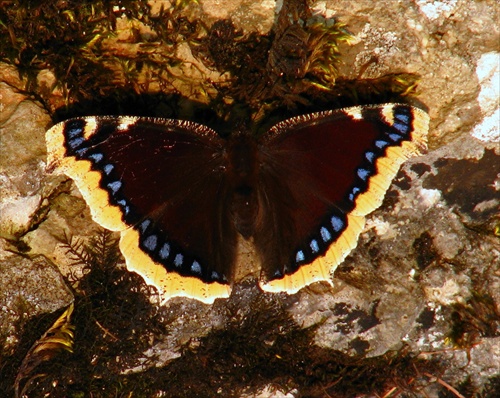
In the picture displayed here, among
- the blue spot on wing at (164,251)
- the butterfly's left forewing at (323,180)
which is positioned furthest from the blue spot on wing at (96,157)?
the butterfly's left forewing at (323,180)

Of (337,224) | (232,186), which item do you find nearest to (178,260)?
(232,186)

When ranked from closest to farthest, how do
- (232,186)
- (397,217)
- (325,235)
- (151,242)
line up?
(151,242) < (325,235) < (232,186) < (397,217)

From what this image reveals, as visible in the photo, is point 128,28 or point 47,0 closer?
point 47,0

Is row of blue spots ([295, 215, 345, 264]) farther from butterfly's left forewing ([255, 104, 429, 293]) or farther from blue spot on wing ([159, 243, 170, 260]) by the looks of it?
blue spot on wing ([159, 243, 170, 260])

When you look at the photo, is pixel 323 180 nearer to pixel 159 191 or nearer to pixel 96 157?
pixel 159 191

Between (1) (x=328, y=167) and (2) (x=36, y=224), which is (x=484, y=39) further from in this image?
(2) (x=36, y=224)

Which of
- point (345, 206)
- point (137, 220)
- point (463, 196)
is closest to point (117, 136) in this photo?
point (137, 220)
